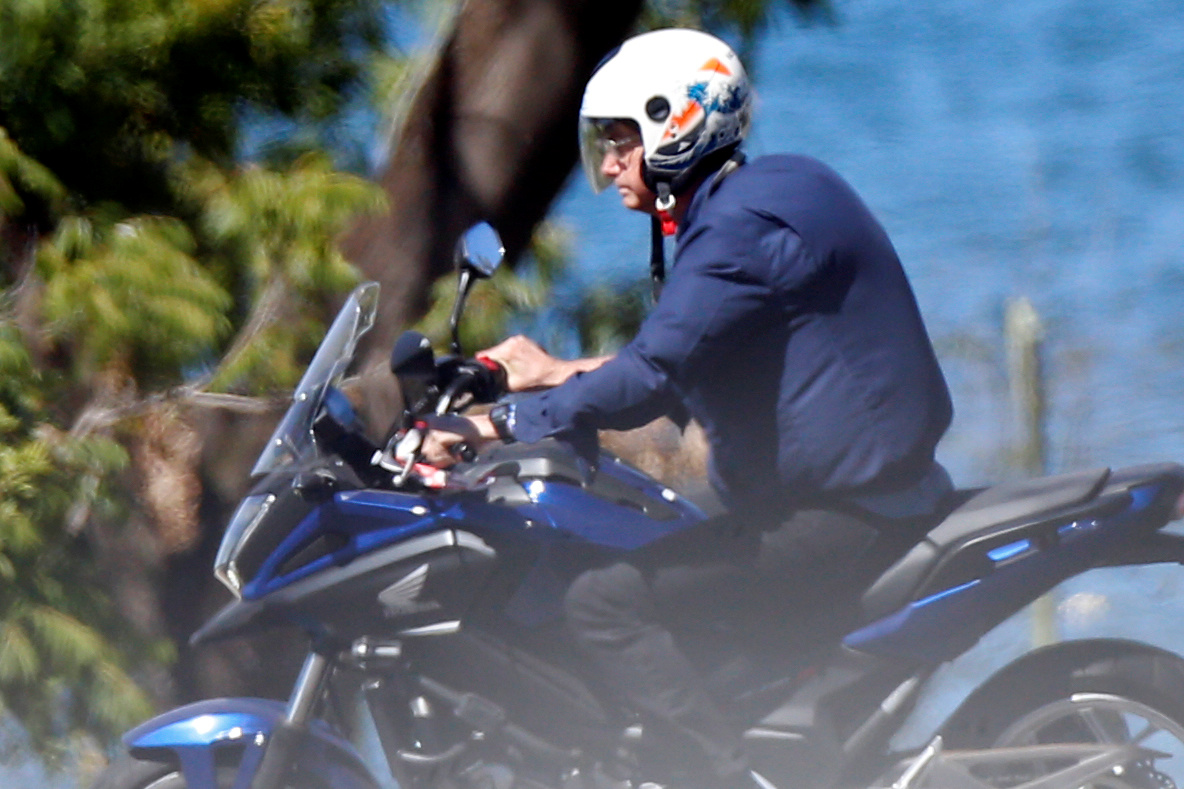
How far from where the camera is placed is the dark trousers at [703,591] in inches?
115

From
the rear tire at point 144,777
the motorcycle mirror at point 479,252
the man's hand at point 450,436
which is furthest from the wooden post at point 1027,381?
the rear tire at point 144,777

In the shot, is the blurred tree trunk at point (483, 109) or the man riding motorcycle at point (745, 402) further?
the blurred tree trunk at point (483, 109)

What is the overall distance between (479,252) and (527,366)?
0.75 ft

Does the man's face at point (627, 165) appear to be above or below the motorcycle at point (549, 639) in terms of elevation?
above

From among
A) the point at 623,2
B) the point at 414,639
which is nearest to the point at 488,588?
the point at 414,639

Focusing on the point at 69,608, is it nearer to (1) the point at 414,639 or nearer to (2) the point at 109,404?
(2) the point at 109,404

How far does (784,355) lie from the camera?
115 inches

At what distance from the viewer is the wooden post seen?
4.92 metres

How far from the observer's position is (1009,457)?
499cm

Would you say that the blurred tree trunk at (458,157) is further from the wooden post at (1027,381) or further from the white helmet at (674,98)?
the white helmet at (674,98)

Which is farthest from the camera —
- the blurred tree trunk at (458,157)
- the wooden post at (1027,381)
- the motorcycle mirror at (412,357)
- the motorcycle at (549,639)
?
the wooden post at (1027,381)

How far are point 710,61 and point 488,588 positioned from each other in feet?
3.30

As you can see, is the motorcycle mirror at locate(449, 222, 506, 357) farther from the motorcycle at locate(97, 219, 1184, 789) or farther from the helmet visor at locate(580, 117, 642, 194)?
the helmet visor at locate(580, 117, 642, 194)

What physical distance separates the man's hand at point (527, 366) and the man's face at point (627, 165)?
301mm
